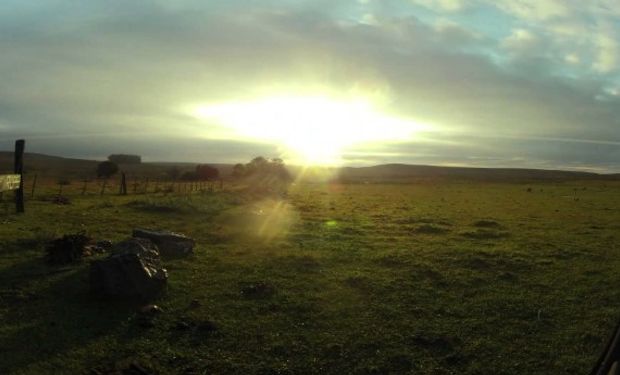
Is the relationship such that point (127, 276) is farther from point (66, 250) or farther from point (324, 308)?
point (324, 308)

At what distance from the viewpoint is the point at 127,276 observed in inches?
449

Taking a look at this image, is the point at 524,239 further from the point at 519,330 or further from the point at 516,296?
the point at 519,330

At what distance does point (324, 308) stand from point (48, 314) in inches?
228

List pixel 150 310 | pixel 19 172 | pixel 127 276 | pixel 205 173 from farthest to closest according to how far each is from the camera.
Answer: pixel 205 173
pixel 19 172
pixel 127 276
pixel 150 310

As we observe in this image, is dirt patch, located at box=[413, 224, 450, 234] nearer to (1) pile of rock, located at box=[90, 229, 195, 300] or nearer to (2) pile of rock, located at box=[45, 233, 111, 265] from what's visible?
(1) pile of rock, located at box=[90, 229, 195, 300]

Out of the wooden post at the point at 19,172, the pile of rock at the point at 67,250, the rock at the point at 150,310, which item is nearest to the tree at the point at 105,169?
the wooden post at the point at 19,172

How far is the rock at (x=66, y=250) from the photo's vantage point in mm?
13609

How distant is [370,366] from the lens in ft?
29.0

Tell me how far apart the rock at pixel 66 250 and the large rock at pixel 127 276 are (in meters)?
2.39

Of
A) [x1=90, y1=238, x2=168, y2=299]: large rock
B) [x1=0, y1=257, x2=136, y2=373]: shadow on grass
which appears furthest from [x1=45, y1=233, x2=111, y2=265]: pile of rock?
[x1=90, y1=238, x2=168, y2=299]: large rock

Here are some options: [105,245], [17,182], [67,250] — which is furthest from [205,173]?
[67,250]

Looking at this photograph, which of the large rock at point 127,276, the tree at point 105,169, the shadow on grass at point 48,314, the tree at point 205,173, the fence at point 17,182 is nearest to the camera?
the shadow on grass at point 48,314

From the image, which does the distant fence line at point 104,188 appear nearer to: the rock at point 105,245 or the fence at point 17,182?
the fence at point 17,182

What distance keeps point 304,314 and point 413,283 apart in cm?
381
